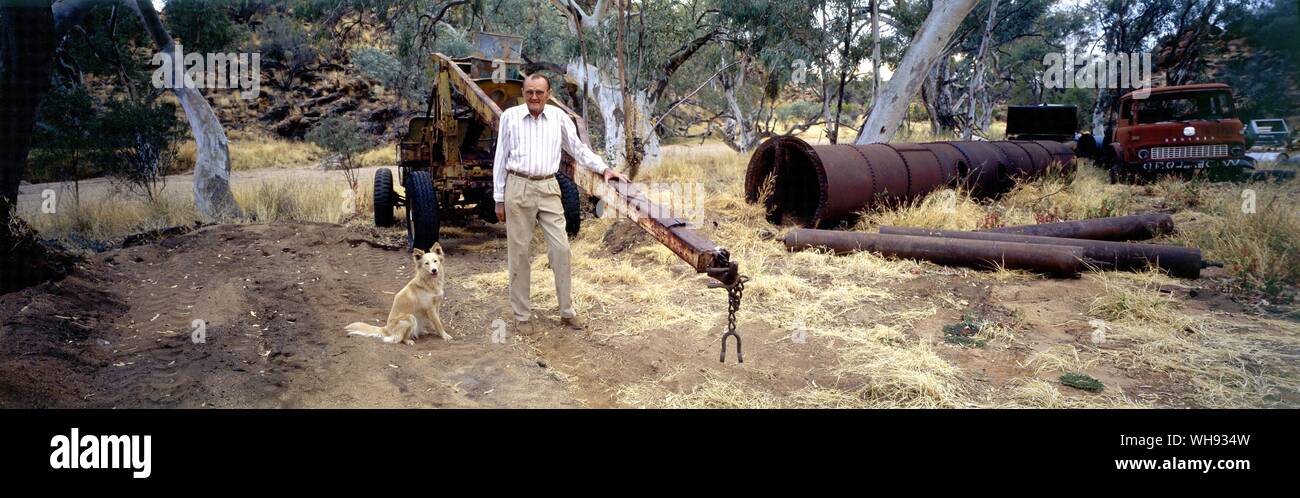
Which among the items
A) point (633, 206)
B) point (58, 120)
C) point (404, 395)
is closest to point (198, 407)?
point (404, 395)

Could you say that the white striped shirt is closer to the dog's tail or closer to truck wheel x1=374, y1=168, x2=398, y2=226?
the dog's tail

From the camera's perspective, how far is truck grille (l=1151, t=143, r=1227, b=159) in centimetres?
1329

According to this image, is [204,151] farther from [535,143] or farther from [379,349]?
[535,143]

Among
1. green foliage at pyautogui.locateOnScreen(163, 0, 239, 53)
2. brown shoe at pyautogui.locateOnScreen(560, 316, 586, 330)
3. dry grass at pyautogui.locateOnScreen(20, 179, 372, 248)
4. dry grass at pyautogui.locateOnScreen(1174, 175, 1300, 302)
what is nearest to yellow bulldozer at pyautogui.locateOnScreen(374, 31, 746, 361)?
brown shoe at pyautogui.locateOnScreen(560, 316, 586, 330)

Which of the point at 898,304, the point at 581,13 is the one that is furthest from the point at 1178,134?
the point at 581,13

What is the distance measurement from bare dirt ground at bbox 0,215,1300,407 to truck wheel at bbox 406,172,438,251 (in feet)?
3.84

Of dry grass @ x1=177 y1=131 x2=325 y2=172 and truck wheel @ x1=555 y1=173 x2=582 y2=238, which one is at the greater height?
dry grass @ x1=177 y1=131 x2=325 y2=172

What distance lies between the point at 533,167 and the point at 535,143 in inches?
7.1

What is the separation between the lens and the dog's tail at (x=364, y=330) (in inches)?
221

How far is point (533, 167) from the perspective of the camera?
18.4ft

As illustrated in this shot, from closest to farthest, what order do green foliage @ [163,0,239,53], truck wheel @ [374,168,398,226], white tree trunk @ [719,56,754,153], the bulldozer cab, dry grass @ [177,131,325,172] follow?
the bulldozer cab
truck wheel @ [374,168,398,226]
green foliage @ [163,0,239,53]
white tree trunk @ [719,56,754,153]
dry grass @ [177,131,325,172]

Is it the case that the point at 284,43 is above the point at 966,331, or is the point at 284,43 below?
above

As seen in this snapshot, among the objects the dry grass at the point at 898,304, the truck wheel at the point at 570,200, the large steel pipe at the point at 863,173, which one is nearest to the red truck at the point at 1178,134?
the dry grass at the point at 898,304

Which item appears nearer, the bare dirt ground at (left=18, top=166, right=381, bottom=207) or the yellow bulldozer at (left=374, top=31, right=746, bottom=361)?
the yellow bulldozer at (left=374, top=31, right=746, bottom=361)
